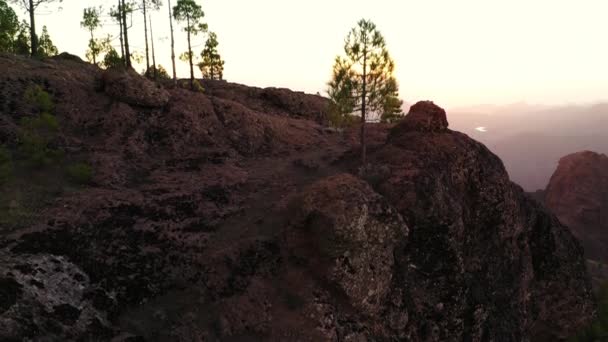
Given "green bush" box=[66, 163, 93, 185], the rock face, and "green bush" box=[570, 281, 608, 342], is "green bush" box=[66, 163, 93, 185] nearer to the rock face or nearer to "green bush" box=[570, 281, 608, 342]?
"green bush" box=[570, 281, 608, 342]

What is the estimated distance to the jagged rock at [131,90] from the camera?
31.9 metres

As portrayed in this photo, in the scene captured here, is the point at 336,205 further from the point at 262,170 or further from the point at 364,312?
→ the point at 262,170

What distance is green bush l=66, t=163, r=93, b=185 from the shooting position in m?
23.9

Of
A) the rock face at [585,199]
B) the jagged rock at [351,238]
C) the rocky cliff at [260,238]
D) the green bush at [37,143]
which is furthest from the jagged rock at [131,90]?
the rock face at [585,199]

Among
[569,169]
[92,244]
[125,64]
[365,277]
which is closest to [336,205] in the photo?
[365,277]

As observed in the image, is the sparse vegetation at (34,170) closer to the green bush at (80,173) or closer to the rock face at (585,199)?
the green bush at (80,173)

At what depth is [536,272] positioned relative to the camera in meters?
32.3

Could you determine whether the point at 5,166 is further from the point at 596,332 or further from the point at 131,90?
the point at 596,332

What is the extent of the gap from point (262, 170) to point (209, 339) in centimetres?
1600

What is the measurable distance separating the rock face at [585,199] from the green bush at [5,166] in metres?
102

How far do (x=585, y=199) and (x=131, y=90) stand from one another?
10391 centimetres

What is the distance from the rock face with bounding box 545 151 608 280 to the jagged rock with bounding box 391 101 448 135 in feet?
249

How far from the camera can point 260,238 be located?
22.8 metres

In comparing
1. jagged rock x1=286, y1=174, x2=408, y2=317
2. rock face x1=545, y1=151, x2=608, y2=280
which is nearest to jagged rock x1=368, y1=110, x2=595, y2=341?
jagged rock x1=286, y1=174, x2=408, y2=317
